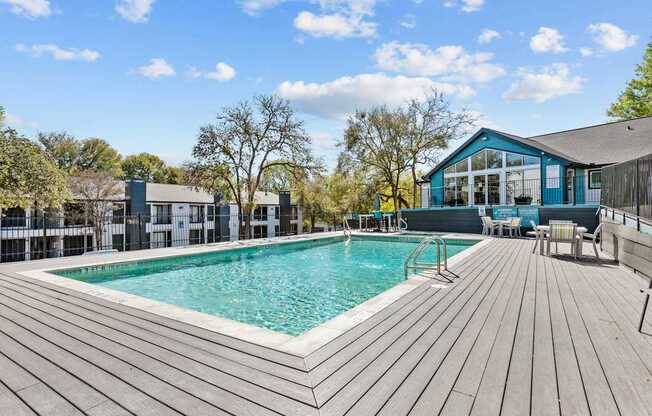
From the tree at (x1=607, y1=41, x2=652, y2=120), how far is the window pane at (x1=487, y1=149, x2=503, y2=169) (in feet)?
44.3

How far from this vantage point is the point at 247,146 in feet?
53.8

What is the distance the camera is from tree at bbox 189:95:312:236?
51.8ft

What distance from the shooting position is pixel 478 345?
8.20 ft

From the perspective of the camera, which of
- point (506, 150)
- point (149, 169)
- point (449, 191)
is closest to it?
point (506, 150)

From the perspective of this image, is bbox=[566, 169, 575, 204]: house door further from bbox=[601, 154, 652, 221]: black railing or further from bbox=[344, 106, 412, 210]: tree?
bbox=[344, 106, 412, 210]: tree

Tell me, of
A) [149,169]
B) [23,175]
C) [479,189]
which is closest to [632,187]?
[479,189]

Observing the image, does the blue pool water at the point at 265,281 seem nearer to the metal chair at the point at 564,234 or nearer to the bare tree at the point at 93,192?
the metal chair at the point at 564,234

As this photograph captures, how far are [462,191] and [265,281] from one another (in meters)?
13.1

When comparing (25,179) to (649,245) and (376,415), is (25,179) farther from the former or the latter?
(649,245)

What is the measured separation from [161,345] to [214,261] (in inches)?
244

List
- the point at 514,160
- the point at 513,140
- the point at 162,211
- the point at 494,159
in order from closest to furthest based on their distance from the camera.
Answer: the point at 513,140 → the point at 514,160 → the point at 494,159 → the point at 162,211

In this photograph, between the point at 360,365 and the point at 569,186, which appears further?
the point at 569,186

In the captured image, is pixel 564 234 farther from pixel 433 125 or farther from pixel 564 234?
pixel 433 125

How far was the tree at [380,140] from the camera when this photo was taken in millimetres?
19641
